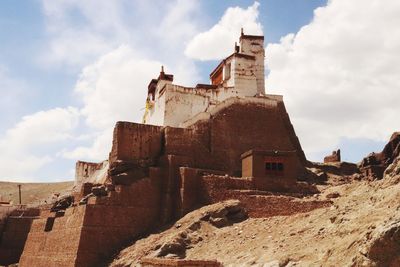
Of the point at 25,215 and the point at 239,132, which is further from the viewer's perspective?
the point at 25,215

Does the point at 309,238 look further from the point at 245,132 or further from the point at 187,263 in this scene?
the point at 245,132

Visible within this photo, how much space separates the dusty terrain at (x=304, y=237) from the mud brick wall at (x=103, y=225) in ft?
3.68

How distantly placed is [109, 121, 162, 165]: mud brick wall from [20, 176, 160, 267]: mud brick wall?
4.82ft

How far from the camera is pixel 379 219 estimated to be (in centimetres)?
962

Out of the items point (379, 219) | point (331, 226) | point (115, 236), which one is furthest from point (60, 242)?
point (379, 219)

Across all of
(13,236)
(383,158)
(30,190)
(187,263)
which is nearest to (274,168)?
(383,158)

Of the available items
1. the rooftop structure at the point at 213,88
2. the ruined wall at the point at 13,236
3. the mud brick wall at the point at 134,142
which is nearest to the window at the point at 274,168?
the mud brick wall at the point at 134,142

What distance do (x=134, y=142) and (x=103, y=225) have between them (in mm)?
4226

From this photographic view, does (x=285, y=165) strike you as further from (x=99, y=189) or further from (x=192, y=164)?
(x=99, y=189)

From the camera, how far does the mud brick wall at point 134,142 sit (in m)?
23.0

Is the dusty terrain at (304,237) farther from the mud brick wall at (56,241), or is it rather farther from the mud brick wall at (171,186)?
the mud brick wall at (56,241)

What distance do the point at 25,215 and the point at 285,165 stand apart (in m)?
16.3

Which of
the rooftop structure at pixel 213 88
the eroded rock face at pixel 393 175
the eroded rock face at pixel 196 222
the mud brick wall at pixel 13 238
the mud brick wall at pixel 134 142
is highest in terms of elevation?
the rooftop structure at pixel 213 88

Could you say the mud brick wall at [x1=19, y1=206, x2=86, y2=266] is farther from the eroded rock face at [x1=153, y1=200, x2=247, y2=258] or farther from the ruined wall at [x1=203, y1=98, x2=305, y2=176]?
the ruined wall at [x1=203, y1=98, x2=305, y2=176]
